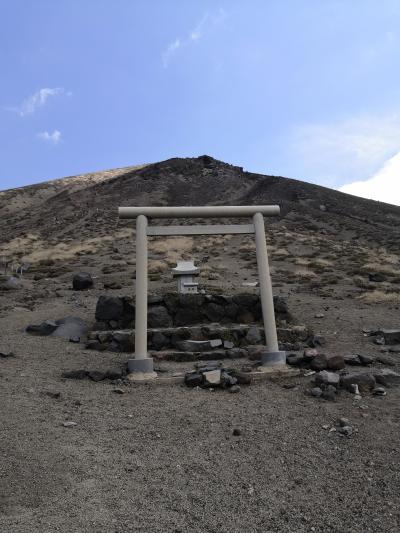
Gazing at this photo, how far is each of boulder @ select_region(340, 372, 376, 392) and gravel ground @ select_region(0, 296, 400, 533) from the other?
205 mm

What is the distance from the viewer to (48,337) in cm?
1089

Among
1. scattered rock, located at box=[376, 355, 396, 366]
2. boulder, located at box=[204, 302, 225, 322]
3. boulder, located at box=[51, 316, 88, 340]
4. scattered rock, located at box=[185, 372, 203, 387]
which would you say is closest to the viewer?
scattered rock, located at box=[185, 372, 203, 387]

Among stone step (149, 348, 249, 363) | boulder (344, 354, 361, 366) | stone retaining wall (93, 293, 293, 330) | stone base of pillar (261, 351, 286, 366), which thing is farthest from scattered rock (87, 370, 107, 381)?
boulder (344, 354, 361, 366)

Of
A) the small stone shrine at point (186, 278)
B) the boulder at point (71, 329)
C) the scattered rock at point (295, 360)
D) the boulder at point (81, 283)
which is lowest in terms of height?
the scattered rock at point (295, 360)

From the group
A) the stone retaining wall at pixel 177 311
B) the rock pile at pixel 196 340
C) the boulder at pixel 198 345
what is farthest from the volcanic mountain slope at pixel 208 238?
the boulder at pixel 198 345

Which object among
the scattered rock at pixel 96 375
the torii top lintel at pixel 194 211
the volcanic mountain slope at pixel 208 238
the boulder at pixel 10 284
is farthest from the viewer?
the volcanic mountain slope at pixel 208 238

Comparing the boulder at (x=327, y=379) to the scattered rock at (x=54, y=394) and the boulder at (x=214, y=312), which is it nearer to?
the scattered rock at (x=54, y=394)

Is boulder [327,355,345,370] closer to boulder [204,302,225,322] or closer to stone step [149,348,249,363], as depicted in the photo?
stone step [149,348,249,363]

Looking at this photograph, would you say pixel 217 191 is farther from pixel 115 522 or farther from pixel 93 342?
pixel 115 522

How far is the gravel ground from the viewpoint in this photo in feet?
12.3

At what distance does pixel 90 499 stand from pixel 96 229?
123 feet

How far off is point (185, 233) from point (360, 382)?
4.44 meters

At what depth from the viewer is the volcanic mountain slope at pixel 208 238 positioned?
22.3 meters

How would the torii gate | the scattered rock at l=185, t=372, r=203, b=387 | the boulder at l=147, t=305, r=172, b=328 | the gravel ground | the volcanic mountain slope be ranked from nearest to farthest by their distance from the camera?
the gravel ground < the scattered rock at l=185, t=372, r=203, b=387 < the torii gate < the boulder at l=147, t=305, r=172, b=328 < the volcanic mountain slope
